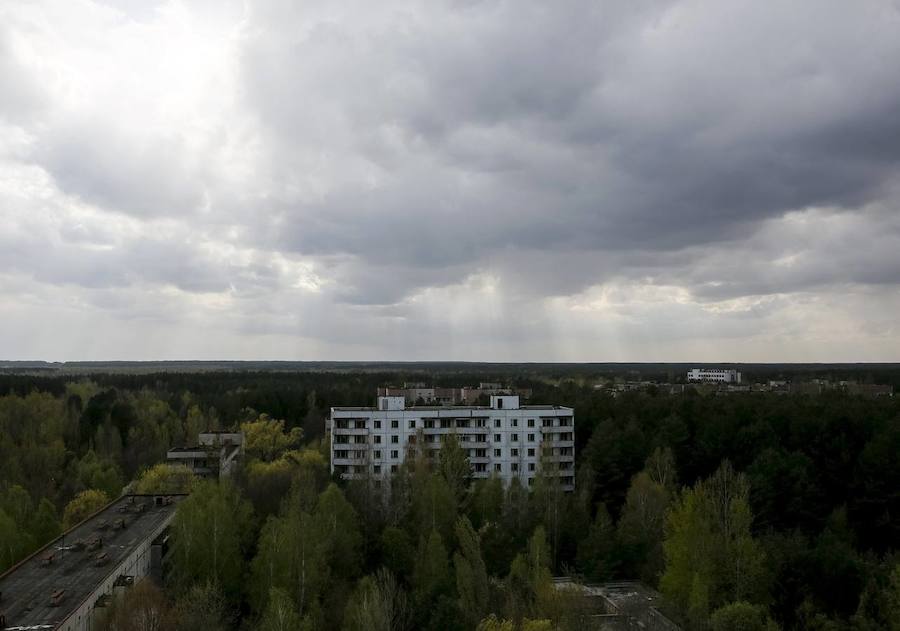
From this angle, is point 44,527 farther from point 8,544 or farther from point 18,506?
point 8,544

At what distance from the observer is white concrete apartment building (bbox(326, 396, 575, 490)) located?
5788 cm

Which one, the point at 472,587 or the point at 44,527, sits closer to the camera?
the point at 472,587

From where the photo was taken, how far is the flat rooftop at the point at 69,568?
24.5 metres

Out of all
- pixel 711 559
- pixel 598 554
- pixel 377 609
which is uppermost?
pixel 711 559

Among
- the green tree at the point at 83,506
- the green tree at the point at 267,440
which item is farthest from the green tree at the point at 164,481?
the green tree at the point at 267,440

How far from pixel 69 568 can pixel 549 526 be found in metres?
25.3

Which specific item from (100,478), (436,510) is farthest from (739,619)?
(100,478)

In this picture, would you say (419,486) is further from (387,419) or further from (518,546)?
(387,419)

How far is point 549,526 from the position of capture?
41.7 m

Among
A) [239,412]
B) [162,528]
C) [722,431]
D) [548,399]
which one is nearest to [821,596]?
[722,431]

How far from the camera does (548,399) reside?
263 feet

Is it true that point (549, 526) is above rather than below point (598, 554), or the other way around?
above

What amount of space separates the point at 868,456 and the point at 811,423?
6.52m

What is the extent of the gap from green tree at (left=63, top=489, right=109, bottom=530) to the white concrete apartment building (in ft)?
57.4
